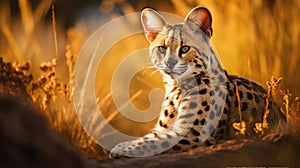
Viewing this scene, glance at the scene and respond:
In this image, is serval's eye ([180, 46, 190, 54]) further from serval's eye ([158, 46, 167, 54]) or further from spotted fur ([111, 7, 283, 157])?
serval's eye ([158, 46, 167, 54])

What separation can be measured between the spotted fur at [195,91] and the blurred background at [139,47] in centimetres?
32

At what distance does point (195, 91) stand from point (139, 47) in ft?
7.82

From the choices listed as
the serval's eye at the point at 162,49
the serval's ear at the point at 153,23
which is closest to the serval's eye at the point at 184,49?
the serval's eye at the point at 162,49

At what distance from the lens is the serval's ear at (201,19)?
4.83 metres

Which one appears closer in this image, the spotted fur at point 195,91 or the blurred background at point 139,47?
the spotted fur at point 195,91

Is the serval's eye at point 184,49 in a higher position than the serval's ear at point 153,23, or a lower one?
lower

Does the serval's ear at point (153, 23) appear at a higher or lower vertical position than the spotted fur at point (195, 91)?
higher

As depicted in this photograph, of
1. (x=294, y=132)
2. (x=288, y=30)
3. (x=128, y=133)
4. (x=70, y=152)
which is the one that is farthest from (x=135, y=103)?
(x=70, y=152)

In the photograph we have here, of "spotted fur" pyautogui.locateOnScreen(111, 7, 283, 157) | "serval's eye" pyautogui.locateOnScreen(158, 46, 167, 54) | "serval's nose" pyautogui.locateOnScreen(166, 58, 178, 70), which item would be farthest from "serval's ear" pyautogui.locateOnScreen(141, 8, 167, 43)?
"serval's nose" pyautogui.locateOnScreen(166, 58, 178, 70)

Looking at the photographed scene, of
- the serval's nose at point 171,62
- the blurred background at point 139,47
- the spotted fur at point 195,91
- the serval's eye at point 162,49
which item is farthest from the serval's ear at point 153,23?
the blurred background at point 139,47

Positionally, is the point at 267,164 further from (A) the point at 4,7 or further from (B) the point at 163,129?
(A) the point at 4,7

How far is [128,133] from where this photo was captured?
18.7 ft

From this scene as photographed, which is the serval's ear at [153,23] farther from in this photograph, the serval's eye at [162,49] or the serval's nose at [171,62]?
Result: the serval's nose at [171,62]

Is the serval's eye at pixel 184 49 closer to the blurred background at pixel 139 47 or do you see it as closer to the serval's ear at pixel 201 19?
the serval's ear at pixel 201 19
